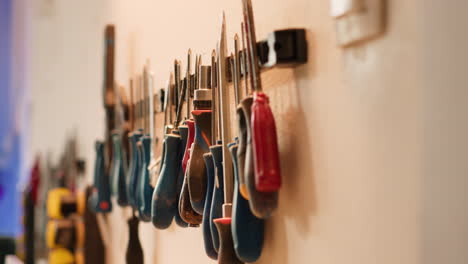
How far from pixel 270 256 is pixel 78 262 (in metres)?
1.43

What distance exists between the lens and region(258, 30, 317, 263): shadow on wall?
0.55 metres

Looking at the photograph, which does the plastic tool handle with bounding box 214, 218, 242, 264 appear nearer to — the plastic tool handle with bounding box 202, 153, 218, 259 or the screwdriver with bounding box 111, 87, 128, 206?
the plastic tool handle with bounding box 202, 153, 218, 259

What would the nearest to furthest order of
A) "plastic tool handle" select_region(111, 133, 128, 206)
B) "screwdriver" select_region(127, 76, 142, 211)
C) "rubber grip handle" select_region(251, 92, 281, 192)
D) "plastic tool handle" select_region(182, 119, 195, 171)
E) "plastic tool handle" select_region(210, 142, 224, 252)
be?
"rubber grip handle" select_region(251, 92, 281, 192), "plastic tool handle" select_region(210, 142, 224, 252), "plastic tool handle" select_region(182, 119, 195, 171), "screwdriver" select_region(127, 76, 142, 211), "plastic tool handle" select_region(111, 133, 128, 206)

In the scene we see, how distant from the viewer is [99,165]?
1.44 m

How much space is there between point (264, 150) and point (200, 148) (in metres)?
0.21

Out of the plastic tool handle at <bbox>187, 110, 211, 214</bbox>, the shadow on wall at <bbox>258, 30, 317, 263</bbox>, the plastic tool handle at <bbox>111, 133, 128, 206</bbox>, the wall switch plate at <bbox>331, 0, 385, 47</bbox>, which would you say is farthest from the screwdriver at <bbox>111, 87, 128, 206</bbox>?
the wall switch plate at <bbox>331, 0, 385, 47</bbox>

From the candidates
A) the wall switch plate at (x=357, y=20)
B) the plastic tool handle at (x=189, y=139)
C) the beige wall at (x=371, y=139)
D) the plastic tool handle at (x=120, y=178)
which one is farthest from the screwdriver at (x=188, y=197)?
the plastic tool handle at (x=120, y=178)

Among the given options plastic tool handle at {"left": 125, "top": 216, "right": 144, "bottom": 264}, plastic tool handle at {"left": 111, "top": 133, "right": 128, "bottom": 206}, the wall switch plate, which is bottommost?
plastic tool handle at {"left": 125, "top": 216, "right": 144, "bottom": 264}

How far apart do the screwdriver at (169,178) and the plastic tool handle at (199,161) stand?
10 centimetres

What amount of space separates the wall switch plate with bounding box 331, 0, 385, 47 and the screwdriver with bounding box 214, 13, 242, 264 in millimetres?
205

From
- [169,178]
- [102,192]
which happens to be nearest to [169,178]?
[169,178]

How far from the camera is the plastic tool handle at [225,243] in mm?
622

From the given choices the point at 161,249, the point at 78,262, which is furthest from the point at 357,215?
the point at 78,262

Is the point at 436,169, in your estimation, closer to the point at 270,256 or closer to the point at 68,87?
the point at 270,256
